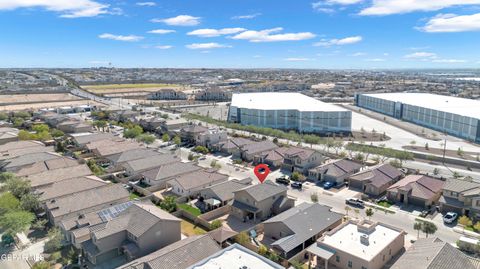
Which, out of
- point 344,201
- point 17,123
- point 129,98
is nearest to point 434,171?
point 344,201

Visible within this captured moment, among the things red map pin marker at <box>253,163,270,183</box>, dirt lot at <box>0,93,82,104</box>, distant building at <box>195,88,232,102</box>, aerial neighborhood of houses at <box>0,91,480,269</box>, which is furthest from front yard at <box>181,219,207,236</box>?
dirt lot at <box>0,93,82,104</box>

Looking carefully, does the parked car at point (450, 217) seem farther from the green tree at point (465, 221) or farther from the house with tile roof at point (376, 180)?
the house with tile roof at point (376, 180)

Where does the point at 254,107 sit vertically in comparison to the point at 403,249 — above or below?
above

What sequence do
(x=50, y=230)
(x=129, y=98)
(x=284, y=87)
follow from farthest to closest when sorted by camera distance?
(x=284, y=87) < (x=129, y=98) < (x=50, y=230)

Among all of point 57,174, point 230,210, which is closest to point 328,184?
point 230,210

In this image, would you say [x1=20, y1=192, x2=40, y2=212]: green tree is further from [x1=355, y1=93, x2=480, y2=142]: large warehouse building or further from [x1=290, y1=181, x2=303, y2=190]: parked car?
[x1=355, y1=93, x2=480, y2=142]: large warehouse building

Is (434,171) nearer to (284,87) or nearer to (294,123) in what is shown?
(294,123)
